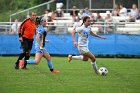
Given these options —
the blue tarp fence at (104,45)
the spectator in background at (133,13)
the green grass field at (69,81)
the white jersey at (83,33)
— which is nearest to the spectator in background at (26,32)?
the green grass field at (69,81)

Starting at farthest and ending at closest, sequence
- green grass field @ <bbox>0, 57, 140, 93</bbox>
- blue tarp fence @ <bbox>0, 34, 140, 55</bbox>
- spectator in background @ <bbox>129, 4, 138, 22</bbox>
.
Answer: spectator in background @ <bbox>129, 4, 138, 22</bbox>, blue tarp fence @ <bbox>0, 34, 140, 55</bbox>, green grass field @ <bbox>0, 57, 140, 93</bbox>

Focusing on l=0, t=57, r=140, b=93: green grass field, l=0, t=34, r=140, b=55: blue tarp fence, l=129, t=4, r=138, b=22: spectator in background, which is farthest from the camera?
l=129, t=4, r=138, b=22: spectator in background

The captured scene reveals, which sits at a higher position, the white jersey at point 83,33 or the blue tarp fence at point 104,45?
the white jersey at point 83,33

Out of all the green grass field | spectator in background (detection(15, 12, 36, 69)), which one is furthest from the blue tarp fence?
spectator in background (detection(15, 12, 36, 69))

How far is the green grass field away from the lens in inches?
583

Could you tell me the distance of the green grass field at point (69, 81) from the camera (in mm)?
14812

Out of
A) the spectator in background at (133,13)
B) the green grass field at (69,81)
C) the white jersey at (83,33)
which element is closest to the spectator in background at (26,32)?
the green grass field at (69,81)

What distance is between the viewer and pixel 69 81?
1689 centimetres

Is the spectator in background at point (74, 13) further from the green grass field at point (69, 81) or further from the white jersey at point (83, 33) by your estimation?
the white jersey at point (83, 33)

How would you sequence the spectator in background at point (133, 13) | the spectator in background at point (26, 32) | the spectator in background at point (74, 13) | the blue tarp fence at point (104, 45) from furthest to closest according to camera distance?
the spectator in background at point (74, 13), the spectator in background at point (133, 13), the blue tarp fence at point (104, 45), the spectator in background at point (26, 32)

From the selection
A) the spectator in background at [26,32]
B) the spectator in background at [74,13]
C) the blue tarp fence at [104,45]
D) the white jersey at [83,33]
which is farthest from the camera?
the spectator in background at [74,13]

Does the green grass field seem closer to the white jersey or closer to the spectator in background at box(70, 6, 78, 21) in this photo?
the white jersey

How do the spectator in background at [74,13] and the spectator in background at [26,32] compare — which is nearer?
the spectator in background at [26,32]

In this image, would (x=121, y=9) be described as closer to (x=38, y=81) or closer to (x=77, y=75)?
(x=77, y=75)
